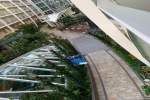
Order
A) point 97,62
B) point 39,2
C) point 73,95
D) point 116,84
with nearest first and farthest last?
1. point 73,95
2. point 116,84
3. point 97,62
4. point 39,2

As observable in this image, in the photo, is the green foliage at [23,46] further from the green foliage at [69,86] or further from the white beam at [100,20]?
the white beam at [100,20]

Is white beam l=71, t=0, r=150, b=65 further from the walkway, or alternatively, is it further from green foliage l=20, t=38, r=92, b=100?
green foliage l=20, t=38, r=92, b=100

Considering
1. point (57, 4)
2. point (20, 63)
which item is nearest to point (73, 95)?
point (20, 63)

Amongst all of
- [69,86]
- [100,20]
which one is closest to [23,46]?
[69,86]

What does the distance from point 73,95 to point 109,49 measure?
9.99 m

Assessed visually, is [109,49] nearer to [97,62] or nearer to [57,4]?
[97,62]

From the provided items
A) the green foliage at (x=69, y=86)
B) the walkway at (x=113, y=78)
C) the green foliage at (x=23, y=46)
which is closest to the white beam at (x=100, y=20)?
the walkway at (x=113, y=78)

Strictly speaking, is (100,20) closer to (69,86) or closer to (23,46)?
(69,86)

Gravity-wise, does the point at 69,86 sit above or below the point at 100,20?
below

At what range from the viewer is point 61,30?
34031 mm

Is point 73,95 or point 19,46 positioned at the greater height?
point 19,46

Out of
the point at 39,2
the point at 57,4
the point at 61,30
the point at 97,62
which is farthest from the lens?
the point at 39,2

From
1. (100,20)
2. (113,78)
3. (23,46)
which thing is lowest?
(113,78)

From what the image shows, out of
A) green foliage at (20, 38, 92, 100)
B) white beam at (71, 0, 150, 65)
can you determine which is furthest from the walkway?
white beam at (71, 0, 150, 65)
